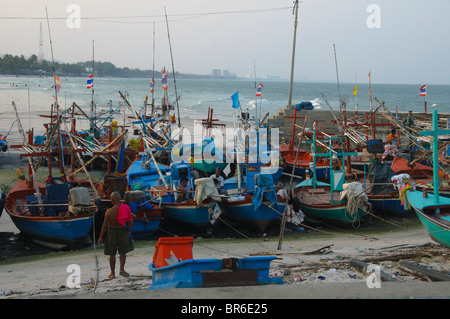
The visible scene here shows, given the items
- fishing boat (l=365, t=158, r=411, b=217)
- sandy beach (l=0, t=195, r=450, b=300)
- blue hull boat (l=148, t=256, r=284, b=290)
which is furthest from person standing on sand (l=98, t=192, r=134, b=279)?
fishing boat (l=365, t=158, r=411, b=217)

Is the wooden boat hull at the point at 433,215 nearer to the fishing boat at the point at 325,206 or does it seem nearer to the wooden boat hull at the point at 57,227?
the fishing boat at the point at 325,206

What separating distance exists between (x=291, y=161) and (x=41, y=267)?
15.5m

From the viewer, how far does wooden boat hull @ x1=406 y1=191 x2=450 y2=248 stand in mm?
10227

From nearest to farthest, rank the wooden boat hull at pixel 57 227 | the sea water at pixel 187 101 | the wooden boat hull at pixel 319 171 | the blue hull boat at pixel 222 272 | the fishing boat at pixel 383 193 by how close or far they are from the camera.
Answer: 1. the blue hull boat at pixel 222 272
2. the wooden boat hull at pixel 57 227
3. the fishing boat at pixel 383 193
4. the wooden boat hull at pixel 319 171
5. the sea water at pixel 187 101

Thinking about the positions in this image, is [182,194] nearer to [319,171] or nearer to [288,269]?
[288,269]

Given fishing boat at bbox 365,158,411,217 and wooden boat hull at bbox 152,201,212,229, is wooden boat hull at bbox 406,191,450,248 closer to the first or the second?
fishing boat at bbox 365,158,411,217

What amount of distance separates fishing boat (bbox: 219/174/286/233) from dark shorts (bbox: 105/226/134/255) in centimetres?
701

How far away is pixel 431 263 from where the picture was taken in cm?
930

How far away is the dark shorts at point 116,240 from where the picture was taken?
8.32 m

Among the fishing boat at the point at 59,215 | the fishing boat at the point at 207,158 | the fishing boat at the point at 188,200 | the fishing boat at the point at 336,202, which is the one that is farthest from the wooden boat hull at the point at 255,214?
the fishing boat at the point at 207,158

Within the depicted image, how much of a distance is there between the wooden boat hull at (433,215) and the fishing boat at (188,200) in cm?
549

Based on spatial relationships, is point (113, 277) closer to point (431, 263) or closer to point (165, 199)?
point (431, 263)
